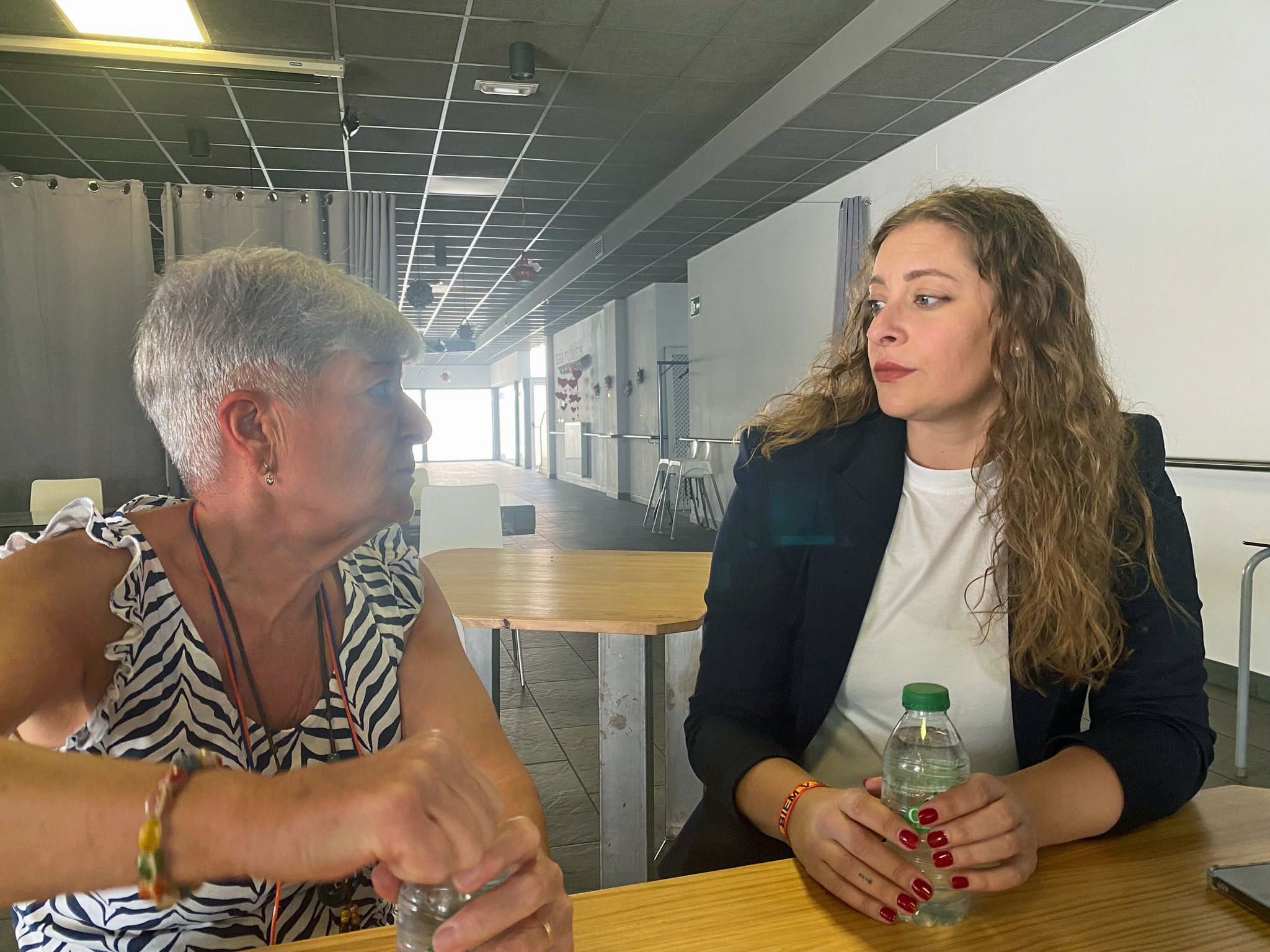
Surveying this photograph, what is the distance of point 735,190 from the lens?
24.3 ft

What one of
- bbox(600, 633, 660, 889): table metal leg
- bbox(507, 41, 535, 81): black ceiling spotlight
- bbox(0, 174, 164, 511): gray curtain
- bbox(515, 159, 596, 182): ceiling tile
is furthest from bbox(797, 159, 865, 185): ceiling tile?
bbox(600, 633, 660, 889): table metal leg

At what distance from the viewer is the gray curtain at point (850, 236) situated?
6.53 m

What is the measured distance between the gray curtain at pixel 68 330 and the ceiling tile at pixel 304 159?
161cm

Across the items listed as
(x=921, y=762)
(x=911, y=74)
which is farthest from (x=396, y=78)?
(x=921, y=762)

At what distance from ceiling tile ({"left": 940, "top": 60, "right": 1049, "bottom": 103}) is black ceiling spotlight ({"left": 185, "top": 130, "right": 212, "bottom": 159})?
15.7 feet

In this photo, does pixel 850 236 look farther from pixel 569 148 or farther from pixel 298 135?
pixel 298 135

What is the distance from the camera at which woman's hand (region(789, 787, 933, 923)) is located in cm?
80

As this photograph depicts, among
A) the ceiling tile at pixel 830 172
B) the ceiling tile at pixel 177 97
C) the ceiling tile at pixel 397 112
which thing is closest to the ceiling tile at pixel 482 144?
the ceiling tile at pixel 397 112

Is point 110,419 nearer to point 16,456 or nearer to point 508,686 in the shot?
point 16,456

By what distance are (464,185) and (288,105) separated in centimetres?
207

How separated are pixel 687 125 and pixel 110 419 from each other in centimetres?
416

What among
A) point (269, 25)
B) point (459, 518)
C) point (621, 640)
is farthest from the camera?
point (269, 25)

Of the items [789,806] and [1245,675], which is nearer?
[789,806]

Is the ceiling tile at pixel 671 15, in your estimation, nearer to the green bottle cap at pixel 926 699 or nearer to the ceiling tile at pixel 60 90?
the ceiling tile at pixel 60 90
